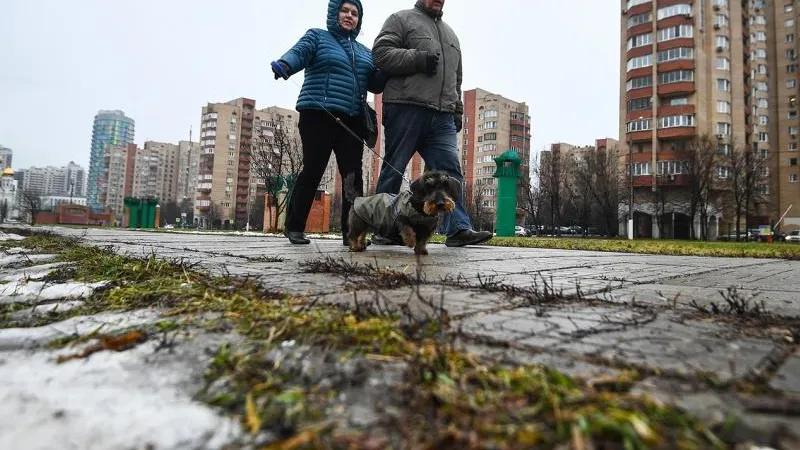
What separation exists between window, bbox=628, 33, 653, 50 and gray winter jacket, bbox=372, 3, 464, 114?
5208 centimetres

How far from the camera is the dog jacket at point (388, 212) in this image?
13.5ft

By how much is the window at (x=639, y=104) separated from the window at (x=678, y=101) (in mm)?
2064

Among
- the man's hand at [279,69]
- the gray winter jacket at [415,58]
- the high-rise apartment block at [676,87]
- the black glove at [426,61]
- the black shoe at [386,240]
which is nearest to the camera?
the man's hand at [279,69]

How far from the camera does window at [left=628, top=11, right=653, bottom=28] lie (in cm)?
4800

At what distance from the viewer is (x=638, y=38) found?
4856cm

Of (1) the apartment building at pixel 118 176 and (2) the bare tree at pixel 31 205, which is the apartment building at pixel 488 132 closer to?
(2) the bare tree at pixel 31 205

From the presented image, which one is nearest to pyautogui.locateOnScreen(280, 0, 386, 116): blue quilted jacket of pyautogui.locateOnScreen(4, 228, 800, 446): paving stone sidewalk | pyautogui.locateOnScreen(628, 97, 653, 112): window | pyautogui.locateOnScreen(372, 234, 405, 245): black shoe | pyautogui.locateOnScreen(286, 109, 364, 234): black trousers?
pyautogui.locateOnScreen(286, 109, 364, 234): black trousers

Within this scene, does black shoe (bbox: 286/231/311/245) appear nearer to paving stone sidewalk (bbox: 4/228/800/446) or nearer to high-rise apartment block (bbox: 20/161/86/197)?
paving stone sidewalk (bbox: 4/228/800/446)

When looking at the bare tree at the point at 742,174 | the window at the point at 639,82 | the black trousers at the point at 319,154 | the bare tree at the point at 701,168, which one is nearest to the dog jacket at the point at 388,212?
the black trousers at the point at 319,154

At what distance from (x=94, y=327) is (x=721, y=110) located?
57.7 m

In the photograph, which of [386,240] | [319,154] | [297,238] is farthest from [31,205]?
[386,240]

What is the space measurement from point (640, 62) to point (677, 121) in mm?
Answer: 7495

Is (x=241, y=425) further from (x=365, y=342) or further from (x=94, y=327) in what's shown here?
(x=94, y=327)

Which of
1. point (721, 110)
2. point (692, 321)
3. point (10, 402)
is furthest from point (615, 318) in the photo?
point (721, 110)
